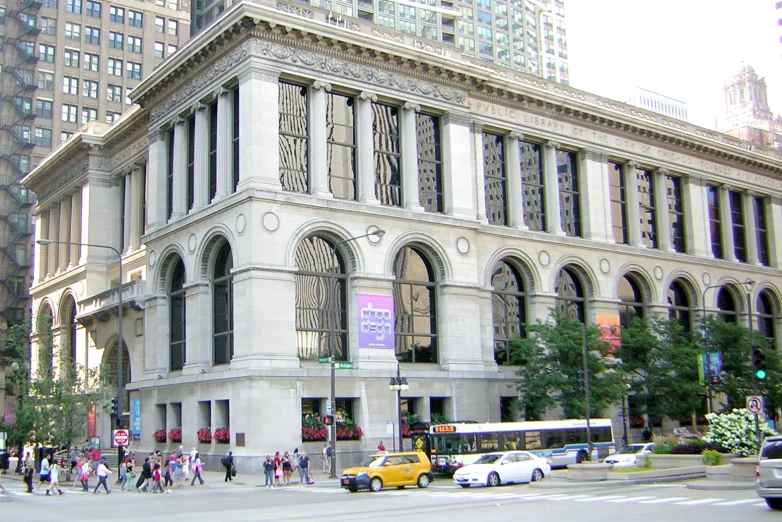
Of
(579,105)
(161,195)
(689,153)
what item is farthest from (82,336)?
(689,153)

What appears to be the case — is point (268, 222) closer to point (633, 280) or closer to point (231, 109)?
point (231, 109)

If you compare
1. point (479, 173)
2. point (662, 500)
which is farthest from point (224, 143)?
point (662, 500)

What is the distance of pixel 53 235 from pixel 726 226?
55.4 meters

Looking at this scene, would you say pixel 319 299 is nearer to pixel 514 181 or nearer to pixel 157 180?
pixel 157 180

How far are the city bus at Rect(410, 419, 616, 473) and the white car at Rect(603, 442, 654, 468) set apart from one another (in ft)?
6.64

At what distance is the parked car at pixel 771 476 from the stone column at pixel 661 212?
4568 cm

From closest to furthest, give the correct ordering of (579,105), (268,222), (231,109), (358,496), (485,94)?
(358,496)
(268,222)
(231,109)
(485,94)
(579,105)

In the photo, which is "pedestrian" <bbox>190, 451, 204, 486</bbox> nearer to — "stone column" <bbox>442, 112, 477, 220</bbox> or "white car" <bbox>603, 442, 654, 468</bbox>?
"white car" <bbox>603, 442, 654, 468</bbox>

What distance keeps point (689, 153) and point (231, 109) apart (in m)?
38.3

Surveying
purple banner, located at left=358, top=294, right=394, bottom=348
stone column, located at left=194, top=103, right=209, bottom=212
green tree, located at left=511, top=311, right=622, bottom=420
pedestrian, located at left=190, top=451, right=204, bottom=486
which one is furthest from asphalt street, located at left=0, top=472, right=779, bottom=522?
stone column, located at left=194, top=103, right=209, bottom=212

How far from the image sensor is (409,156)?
54344mm

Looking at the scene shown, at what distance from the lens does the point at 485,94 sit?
59.0 metres

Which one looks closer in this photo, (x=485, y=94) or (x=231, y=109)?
(x=231, y=109)

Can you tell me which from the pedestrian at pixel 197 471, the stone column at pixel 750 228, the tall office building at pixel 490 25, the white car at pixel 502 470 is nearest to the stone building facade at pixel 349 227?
the pedestrian at pixel 197 471
